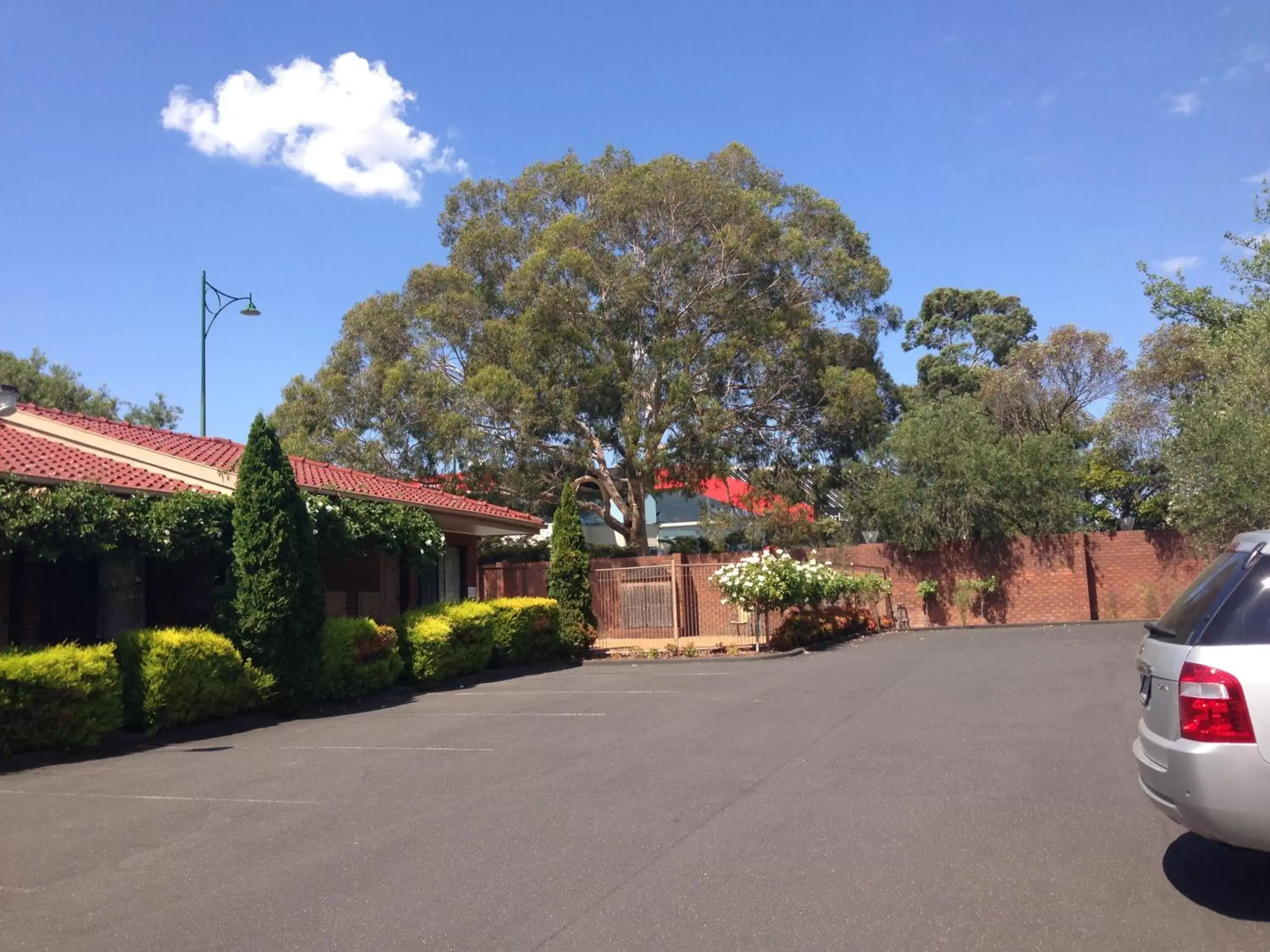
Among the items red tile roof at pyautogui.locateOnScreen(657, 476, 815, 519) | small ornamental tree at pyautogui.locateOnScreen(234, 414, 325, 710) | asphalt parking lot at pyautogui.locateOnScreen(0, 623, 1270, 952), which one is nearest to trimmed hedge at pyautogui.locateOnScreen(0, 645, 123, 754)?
asphalt parking lot at pyautogui.locateOnScreen(0, 623, 1270, 952)

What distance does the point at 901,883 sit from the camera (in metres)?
5.47

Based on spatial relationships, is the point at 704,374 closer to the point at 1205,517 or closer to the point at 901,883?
the point at 1205,517

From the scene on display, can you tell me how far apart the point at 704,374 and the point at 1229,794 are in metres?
26.0

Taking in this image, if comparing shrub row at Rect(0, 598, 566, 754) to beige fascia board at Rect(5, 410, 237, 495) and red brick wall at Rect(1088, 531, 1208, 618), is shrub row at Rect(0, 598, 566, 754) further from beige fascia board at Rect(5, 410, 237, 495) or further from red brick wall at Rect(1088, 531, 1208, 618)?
red brick wall at Rect(1088, 531, 1208, 618)

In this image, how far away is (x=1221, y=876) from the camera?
541 cm

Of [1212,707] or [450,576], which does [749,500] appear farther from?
[1212,707]

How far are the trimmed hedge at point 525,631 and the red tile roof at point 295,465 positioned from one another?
264cm

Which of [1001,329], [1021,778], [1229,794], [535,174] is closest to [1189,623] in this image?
[1229,794]

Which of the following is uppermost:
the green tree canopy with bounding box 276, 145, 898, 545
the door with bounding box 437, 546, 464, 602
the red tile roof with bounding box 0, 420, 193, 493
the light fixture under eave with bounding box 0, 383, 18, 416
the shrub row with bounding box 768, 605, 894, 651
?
the green tree canopy with bounding box 276, 145, 898, 545

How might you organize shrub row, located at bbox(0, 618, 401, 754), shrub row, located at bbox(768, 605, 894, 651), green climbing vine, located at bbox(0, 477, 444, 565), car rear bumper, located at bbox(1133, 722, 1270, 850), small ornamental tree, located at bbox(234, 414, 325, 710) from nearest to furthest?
car rear bumper, located at bbox(1133, 722, 1270, 850) → shrub row, located at bbox(0, 618, 401, 754) → green climbing vine, located at bbox(0, 477, 444, 565) → small ornamental tree, located at bbox(234, 414, 325, 710) → shrub row, located at bbox(768, 605, 894, 651)

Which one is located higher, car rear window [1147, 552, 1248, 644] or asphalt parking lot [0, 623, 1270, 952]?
car rear window [1147, 552, 1248, 644]

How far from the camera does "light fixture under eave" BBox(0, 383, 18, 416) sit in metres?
17.4

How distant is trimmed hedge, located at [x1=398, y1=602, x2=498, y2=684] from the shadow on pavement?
12.2m

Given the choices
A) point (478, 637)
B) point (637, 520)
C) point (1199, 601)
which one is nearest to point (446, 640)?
point (478, 637)
